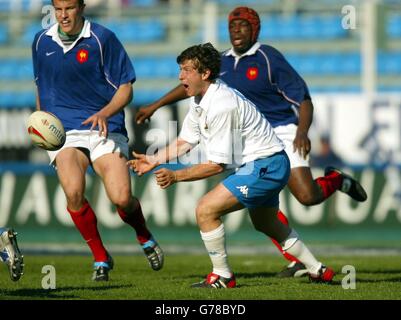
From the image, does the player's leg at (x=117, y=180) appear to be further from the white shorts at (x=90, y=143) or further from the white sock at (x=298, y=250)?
the white sock at (x=298, y=250)

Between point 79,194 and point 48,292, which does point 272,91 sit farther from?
point 48,292

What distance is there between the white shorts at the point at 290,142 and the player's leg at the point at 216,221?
8.25ft

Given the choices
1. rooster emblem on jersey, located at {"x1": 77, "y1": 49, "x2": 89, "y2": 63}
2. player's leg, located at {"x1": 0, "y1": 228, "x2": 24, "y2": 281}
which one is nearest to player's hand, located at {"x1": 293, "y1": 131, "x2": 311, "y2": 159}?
rooster emblem on jersey, located at {"x1": 77, "y1": 49, "x2": 89, "y2": 63}

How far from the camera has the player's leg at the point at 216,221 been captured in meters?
9.24

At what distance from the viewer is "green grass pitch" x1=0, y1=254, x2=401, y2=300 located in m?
8.95

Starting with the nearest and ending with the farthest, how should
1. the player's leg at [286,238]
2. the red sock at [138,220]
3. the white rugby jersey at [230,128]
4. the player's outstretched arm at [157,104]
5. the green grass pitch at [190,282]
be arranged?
1. the green grass pitch at [190,282]
2. the white rugby jersey at [230,128]
3. the player's leg at [286,238]
4. the red sock at [138,220]
5. the player's outstretched arm at [157,104]

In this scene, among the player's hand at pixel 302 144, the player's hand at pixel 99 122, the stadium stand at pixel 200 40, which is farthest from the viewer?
the stadium stand at pixel 200 40

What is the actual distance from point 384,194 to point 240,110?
10276mm

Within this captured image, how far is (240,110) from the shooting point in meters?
9.21

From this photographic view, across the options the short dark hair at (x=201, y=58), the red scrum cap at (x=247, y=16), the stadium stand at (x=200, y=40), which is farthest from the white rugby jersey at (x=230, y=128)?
the stadium stand at (x=200, y=40)

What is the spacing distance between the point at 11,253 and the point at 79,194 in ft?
5.79

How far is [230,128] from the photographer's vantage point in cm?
913
